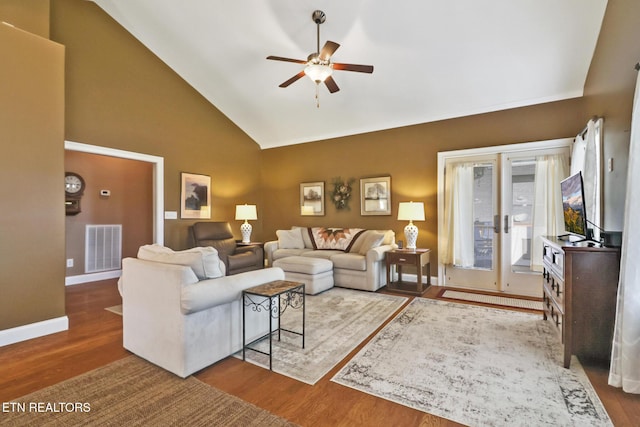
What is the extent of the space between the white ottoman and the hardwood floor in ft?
6.22

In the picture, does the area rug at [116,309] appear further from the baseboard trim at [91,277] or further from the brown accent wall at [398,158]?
the brown accent wall at [398,158]

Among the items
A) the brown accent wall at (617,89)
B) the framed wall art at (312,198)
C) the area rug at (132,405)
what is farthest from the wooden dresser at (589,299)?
the framed wall art at (312,198)

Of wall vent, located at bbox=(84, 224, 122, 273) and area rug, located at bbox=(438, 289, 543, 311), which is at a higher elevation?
wall vent, located at bbox=(84, 224, 122, 273)

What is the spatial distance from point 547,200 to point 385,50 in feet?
9.80

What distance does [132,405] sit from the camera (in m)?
1.81

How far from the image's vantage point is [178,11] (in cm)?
403

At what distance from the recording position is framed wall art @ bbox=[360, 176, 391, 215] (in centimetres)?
534

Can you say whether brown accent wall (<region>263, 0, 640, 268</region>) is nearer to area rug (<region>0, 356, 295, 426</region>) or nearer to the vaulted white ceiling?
the vaulted white ceiling

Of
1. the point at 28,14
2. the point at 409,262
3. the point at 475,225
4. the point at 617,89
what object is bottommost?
the point at 409,262

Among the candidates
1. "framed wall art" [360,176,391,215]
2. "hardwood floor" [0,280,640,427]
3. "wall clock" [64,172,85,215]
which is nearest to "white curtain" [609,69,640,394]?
"hardwood floor" [0,280,640,427]

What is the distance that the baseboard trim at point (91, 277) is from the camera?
4.93 meters

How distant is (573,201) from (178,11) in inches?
201

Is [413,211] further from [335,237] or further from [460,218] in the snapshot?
[335,237]

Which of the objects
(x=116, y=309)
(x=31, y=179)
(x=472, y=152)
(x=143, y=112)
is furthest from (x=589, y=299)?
(x=143, y=112)
